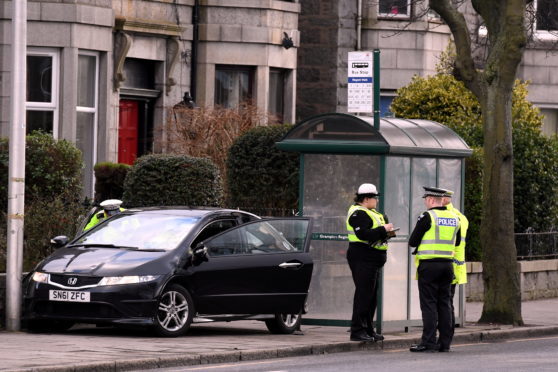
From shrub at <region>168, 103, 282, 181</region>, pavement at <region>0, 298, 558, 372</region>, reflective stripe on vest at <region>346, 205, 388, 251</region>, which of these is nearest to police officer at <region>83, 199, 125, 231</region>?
pavement at <region>0, 298, 558, 372</region>

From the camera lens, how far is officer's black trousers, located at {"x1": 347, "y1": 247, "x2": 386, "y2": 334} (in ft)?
55.0

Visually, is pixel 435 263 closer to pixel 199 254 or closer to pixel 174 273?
pixel 199 254

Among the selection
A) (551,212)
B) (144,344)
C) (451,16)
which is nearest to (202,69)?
(551,212)

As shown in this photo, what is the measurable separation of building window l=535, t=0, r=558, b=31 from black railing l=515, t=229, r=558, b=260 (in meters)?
10.8

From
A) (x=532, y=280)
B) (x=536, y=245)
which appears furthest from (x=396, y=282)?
(x=536, y=245)

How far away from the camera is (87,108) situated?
2684 centimetres

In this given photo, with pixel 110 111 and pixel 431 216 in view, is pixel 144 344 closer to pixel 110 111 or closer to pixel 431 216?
pixel 431 216

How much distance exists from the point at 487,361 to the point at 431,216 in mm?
2003

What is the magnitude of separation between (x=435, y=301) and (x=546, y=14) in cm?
2093

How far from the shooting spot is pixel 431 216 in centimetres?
1648

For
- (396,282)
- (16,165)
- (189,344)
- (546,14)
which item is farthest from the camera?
(546,14)

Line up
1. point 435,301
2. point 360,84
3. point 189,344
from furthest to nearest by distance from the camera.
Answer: point 360,84 < point 435,301 < point 189,344

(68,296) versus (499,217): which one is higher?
(499,217)

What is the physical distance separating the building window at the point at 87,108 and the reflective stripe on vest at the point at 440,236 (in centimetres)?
1138
